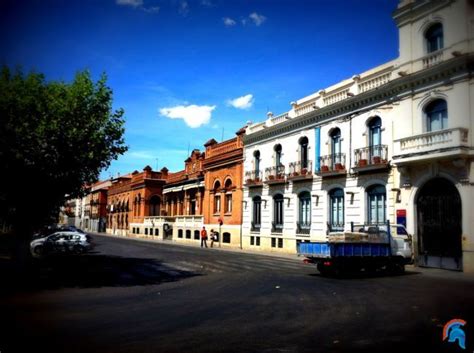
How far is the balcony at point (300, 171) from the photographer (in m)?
29.8

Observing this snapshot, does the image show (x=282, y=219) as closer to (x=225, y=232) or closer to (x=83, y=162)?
(x=225, y=232)

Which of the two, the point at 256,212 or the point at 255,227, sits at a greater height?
the point at 256,212

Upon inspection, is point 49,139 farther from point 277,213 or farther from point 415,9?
point 277,213

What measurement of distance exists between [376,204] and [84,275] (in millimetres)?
16377

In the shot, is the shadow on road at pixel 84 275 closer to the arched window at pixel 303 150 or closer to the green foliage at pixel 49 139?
the green foliage at pixel 49 139

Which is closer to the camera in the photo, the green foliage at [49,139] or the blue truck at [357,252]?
the green foliage at [49,139]

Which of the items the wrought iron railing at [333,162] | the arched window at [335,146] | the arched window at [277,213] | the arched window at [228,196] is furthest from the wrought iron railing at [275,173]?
the arched window at [228,196]

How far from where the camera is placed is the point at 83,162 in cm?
1430

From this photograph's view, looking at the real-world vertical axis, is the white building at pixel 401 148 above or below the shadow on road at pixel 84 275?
above

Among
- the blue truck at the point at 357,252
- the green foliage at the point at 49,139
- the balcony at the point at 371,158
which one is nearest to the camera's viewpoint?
the green foliage at the point at 49,139

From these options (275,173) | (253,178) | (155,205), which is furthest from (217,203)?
(155,205)

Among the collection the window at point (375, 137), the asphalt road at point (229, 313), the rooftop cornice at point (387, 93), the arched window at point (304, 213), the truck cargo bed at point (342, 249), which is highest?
the rooftop cornice at point (387, 93)

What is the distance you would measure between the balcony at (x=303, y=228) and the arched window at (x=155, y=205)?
3683 cm

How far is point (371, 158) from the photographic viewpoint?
24.6 meters
